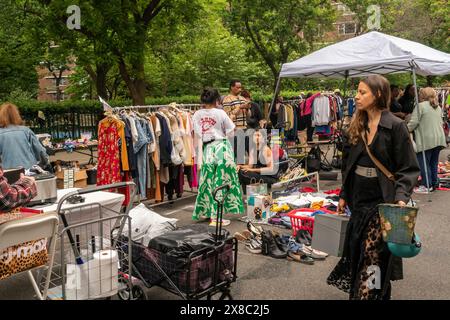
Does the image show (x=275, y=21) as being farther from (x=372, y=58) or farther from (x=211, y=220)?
(x=211, y=220)

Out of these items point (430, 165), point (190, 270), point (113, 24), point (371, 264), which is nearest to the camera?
point (371, 264)

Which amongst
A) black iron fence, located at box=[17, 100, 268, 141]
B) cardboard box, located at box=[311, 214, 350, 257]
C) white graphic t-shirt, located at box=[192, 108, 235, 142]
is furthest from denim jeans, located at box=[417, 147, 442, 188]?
black iron fence, located at box=[17, 100, 268, 141]

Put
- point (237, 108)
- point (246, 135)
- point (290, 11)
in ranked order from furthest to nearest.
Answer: point (290, 11) < point (237, 108) < point (246, 135)

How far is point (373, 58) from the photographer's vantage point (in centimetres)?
941

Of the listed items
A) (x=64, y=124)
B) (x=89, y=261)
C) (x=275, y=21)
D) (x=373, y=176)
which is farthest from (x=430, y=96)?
(x=275, y=21)

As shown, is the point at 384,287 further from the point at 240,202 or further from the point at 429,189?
the point at 429,189

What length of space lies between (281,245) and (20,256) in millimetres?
3236

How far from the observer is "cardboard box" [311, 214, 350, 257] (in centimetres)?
404

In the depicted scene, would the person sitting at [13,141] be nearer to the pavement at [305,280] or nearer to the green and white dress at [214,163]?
the pavement at [305,280]

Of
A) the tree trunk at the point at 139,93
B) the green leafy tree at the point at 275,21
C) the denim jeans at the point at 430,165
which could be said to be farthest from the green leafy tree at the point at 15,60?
the denim jeans at the point at 430,165

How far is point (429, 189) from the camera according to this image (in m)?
9.42

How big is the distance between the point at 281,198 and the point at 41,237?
509 centimetres

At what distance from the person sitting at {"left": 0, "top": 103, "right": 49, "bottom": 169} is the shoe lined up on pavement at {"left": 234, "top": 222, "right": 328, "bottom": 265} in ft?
9.85

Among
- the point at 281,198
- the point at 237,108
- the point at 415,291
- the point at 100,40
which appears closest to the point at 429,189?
the point at 281,198
